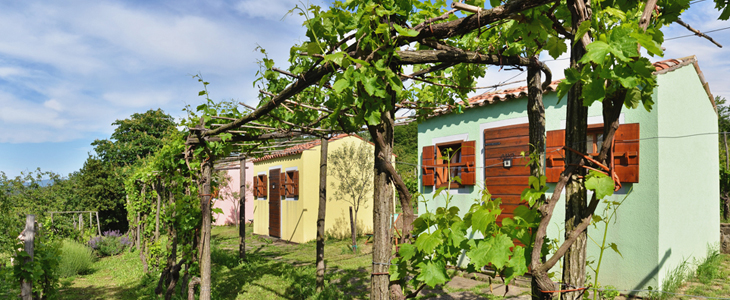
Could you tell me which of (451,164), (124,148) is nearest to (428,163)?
(451,164)

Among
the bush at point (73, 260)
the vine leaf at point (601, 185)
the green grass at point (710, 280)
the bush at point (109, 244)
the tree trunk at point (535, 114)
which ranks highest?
the tree trunk at point (535, 114)

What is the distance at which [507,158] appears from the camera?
6.21 meters

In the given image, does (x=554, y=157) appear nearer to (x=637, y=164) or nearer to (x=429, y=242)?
(x=637, y=164)

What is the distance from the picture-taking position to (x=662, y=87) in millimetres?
5230

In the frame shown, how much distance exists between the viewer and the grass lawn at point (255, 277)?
5.99 metres

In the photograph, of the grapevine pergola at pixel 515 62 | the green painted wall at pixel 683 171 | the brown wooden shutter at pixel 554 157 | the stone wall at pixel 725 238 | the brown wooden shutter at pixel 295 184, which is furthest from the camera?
the brown wooden shutter at pixel 295 184

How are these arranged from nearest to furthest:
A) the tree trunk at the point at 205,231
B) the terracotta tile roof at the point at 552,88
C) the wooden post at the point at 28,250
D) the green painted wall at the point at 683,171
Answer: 1. the wooden post at the point at 28,250
2. the tree trunk at the point at 205,231
3. the green painted wall at the point at 683,171
4. the terracotta tile roof at the point at 552,88

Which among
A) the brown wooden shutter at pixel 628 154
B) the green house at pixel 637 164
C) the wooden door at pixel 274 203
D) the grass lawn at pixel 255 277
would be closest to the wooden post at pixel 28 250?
the grass lawn at pixel 255 277

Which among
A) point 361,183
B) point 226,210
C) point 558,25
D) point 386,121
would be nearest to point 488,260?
point 386,121

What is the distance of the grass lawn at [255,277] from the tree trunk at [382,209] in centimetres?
339

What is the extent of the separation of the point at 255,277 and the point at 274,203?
635 centimetres

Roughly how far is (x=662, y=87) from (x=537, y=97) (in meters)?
3.94

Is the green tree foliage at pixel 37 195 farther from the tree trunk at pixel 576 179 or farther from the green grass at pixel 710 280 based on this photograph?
the green grass at pixel 710 280

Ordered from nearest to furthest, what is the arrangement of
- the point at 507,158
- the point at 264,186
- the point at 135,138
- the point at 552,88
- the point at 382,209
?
the point at 382,209 < the point at 552,88 < the point at 507,158 < the point at 264,186 < the point at 135,138
